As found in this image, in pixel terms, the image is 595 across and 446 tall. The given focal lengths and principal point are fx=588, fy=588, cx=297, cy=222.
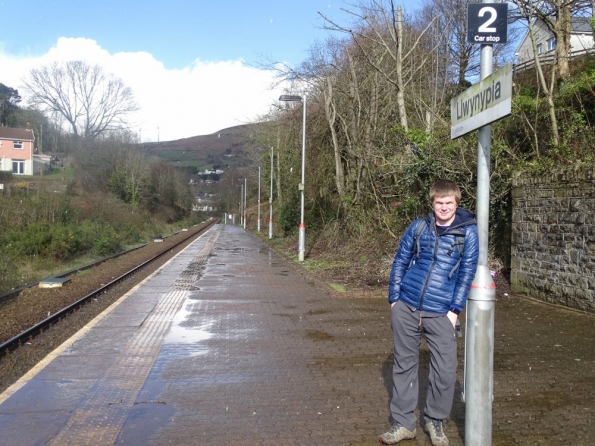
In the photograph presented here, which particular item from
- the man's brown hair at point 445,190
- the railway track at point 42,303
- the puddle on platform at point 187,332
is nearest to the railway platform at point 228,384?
the puddle on platform at point 187,332

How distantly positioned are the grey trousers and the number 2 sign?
6.40ft

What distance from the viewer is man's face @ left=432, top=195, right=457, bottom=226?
13.4 feet

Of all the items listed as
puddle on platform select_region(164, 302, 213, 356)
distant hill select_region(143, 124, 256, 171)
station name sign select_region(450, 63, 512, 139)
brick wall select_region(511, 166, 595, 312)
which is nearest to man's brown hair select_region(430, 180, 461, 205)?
station name sign select_region(450, 63, 512, 139)

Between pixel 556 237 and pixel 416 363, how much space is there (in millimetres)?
6485

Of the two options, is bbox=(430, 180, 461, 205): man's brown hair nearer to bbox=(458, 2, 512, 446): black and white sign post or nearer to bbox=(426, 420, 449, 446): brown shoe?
bbox=(458, 2, 512, 446): black and white sign post

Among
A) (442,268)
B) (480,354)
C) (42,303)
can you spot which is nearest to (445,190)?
(442,268)

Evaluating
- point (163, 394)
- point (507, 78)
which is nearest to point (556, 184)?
point (507, 78)

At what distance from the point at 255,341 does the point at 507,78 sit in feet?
16.7

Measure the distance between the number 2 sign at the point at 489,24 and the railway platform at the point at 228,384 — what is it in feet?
9.49

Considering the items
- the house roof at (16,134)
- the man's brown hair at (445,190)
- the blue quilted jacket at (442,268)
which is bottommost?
the blue quilted jacket at (442,268)

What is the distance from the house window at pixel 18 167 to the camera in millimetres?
73688

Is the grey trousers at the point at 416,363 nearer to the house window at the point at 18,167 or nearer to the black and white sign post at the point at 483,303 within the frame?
the black and white sign post at the point at 483,303

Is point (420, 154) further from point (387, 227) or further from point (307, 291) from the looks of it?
point (307, 291)

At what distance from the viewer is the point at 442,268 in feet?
13.4
